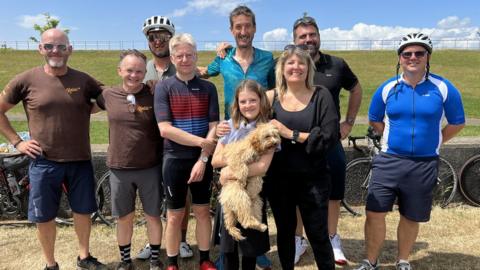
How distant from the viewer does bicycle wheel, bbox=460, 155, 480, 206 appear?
6.23m

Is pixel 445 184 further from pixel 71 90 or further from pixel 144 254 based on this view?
pixel 71 90

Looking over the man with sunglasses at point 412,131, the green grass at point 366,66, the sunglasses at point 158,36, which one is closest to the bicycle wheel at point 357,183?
the man with sunglasses at point 412,131

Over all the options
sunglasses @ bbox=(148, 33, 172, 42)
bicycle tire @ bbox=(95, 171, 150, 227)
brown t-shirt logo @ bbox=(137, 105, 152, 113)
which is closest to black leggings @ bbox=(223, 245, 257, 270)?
brown t-shirt logo @ bbox=(137, 105, 152, 113)

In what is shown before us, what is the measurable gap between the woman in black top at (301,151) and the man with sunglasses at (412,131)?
2.56ft

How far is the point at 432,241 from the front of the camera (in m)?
5.06

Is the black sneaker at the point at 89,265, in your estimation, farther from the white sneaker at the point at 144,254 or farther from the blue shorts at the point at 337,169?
the blue shorts at the point at 337,169

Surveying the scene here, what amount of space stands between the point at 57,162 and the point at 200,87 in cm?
156

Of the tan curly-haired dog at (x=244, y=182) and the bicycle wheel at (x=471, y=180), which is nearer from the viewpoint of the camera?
the tan curly-haired dog at (x=244, y=182)

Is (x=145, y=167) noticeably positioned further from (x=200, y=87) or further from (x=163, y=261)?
(x=163, y=261)

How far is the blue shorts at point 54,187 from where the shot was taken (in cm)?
395

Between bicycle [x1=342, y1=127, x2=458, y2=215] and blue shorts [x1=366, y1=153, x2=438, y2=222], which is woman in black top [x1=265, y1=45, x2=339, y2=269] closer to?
blue shorts [x1=366, y1=153, x2=438, y2=222]

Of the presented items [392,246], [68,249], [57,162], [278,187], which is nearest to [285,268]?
[278,187]

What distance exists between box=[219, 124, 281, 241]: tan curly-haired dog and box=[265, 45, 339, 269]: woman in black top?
0.16 m

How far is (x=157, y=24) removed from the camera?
4.25m
